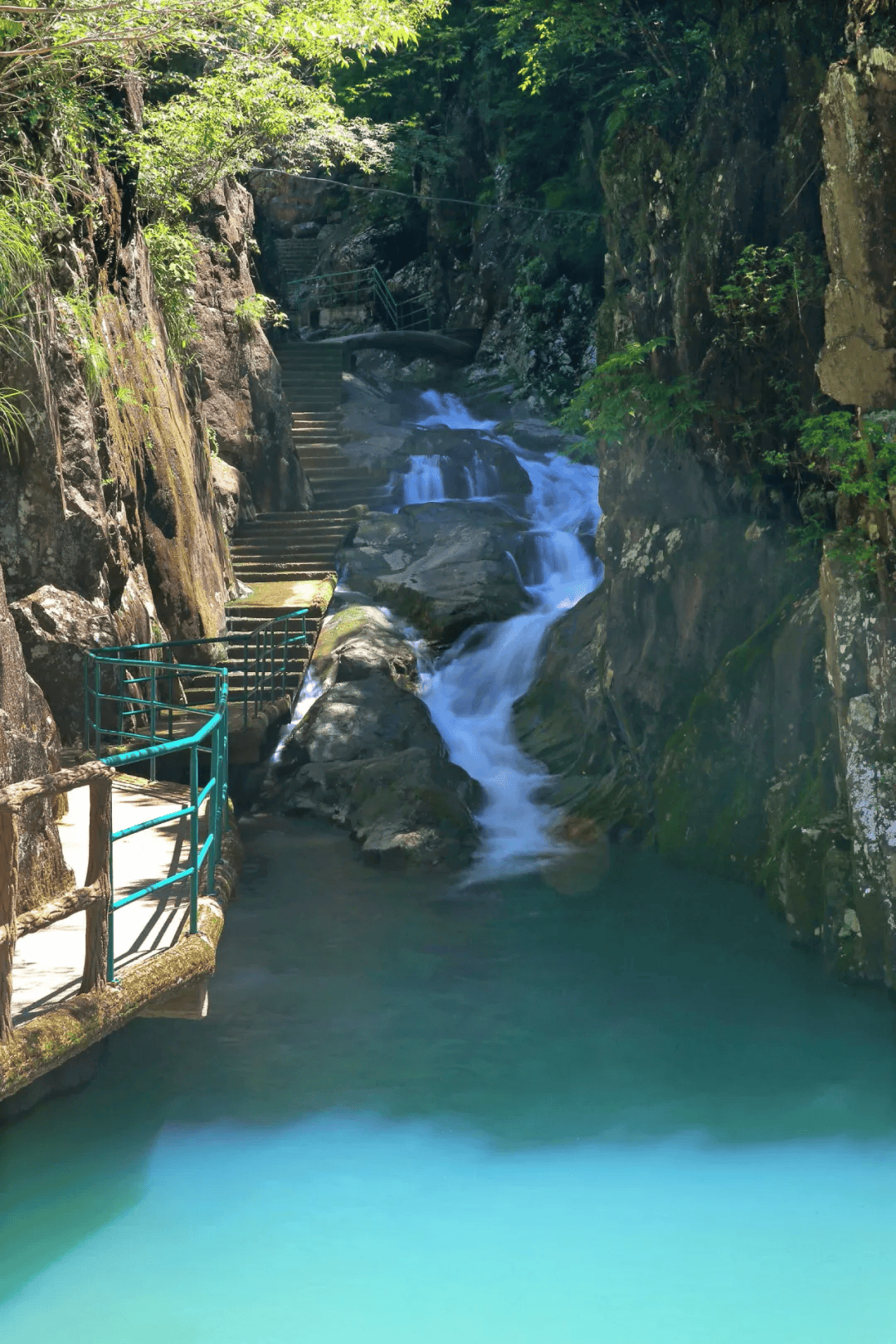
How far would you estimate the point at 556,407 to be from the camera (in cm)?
2709

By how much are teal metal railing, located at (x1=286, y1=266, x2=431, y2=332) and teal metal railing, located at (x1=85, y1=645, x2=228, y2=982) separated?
20639mm

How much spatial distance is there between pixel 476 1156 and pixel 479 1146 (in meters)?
0.11

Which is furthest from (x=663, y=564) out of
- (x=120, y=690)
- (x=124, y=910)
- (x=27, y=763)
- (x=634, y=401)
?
(x=27, y=763)

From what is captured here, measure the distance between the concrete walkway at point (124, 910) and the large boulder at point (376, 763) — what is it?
3115 mm

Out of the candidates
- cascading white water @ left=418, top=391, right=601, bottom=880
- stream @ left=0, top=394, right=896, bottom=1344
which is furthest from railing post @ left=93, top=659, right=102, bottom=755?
cascading white water @ left=418, top=391, right=601, bottom=880

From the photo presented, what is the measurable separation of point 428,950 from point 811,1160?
3971 mm

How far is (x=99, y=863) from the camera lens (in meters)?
5.74

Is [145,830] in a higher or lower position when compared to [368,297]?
lower

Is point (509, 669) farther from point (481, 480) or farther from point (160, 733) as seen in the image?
point (481, 480)

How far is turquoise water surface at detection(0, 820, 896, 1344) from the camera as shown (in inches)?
237

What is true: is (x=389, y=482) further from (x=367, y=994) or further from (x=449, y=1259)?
(x=449, y=1259)

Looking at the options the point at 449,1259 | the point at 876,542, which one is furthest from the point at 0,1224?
the point at 876,542

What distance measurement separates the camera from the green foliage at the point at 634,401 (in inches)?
477

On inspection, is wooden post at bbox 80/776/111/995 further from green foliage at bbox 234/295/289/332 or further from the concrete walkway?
green foliage at bbox 234/295/289/332
